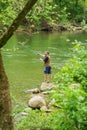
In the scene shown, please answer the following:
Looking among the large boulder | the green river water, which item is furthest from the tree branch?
the large boulder

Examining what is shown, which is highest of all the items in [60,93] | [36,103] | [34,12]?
[34,12]

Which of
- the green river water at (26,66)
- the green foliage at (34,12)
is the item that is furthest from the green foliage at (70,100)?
the green river water at (26,66)

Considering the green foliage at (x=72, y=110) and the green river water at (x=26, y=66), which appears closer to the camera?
the green foliage at (x=72, y=110)

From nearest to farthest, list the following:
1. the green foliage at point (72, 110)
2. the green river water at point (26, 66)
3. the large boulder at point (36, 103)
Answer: the green foliage at point (72, 110) < the large boulder at point (36, 103) < the green river water at point (26, 66)

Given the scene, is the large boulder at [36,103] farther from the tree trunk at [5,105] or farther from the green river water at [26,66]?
the tree trunk at [5,105]

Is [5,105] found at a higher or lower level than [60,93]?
lower

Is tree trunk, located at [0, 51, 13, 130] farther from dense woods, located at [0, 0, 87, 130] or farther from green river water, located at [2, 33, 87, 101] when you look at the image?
green river water, located at [2, 33, 87, 101]

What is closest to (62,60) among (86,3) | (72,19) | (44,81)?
(44,81)

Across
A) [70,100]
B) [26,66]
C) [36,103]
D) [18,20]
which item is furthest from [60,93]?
[26,66]

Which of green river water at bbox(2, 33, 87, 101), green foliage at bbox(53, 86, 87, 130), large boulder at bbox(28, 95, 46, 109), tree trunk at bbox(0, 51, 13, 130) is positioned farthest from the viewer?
green river water at bbox(2, 33, 87, 101)

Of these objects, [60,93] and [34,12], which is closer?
[60,93]

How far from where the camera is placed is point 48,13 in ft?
26.2

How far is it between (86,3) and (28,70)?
19.4 meters

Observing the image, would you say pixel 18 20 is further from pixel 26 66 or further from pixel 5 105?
pixel 26 66
